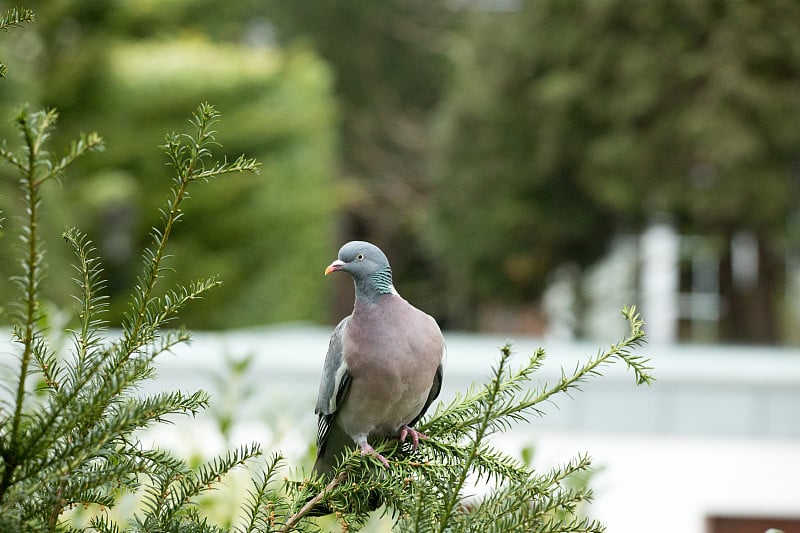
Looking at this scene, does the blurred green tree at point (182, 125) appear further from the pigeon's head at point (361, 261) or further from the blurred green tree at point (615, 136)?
the pigeon's head at point (361, 261)

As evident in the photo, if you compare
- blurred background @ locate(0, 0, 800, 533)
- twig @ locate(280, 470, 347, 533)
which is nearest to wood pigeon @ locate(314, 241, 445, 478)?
twig @ locate(280, 470, 347, 533)

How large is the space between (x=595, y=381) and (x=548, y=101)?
21.7 feet

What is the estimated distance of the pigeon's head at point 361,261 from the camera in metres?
1.36

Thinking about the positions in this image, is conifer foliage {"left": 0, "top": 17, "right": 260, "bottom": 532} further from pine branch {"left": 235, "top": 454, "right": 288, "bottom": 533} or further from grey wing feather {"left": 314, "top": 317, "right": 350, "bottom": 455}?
grey wing feather {"left": 314, "top": 317, "right": 350, "bottom": 455}

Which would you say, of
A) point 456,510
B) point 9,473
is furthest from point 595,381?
point 9,473

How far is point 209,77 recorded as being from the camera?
32.4 ft

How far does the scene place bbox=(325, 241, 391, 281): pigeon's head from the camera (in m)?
1.36

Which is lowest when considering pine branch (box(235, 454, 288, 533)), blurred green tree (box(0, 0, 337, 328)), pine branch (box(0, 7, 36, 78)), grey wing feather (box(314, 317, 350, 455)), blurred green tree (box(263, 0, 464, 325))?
A: pine branch (box(235, 454, 288, 533))

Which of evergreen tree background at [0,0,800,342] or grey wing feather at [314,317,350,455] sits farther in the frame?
evergreen tree background at [0,0,800,342]

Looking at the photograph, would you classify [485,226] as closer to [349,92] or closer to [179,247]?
[179,247]

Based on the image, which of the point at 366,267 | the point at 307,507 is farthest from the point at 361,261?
the point at 307,507

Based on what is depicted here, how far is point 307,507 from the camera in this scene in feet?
3.37

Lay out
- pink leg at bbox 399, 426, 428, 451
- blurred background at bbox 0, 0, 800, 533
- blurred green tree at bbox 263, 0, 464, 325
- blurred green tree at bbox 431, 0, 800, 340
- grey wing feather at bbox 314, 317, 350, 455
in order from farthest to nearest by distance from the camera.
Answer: blurred green tree at bbox 263, 0, 464, 325 < blurred green tree at bbox 431, 0, 800, 340 < blurred background at bbox 0, 0, 800, 533 < grey wing feather at bbox 314, 317, 350, 455 < pink leg at bbox 399, 426, 428, 451

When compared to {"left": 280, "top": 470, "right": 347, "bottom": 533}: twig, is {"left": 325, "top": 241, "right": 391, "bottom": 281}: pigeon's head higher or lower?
higher
